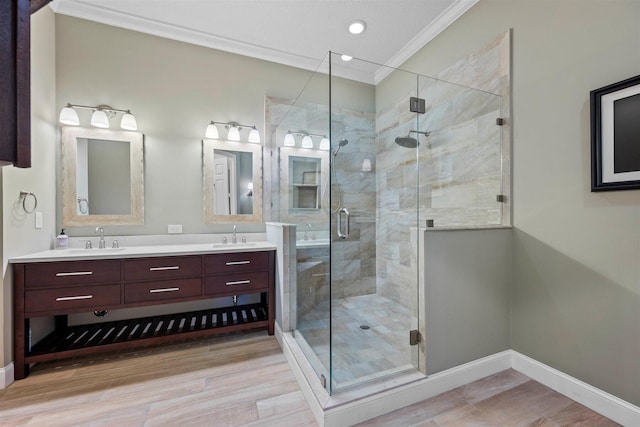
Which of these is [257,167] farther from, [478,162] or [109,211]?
[478,162]

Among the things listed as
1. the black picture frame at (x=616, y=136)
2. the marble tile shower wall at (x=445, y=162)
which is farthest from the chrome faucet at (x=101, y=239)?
the black picture frame at (x=616, y=136)

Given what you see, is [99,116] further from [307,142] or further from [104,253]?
[307,142]

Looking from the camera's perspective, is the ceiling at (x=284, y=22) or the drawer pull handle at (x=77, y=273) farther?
the ceiling at (x=284, y=22)

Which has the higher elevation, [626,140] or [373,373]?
[626,140]

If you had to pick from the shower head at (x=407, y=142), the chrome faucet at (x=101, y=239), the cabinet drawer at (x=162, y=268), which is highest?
the shower head at (x=407, y=142)

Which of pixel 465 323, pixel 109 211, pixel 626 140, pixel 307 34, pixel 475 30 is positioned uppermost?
pixel 307 34

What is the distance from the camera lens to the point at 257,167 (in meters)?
3.00

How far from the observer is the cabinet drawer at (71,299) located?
1.86 meters

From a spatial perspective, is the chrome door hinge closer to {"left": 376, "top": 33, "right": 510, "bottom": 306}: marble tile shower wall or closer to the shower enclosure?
the shower enclosure

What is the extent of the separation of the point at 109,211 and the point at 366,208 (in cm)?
258

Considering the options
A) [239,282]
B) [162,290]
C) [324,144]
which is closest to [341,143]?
[324,144]

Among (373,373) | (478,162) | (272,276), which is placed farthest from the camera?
(272,276)

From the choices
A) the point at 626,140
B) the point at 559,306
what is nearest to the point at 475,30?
the point at 626,140

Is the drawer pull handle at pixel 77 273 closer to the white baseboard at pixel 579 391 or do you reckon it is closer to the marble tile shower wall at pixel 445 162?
the marble tile shower wall at pixel 445 162
